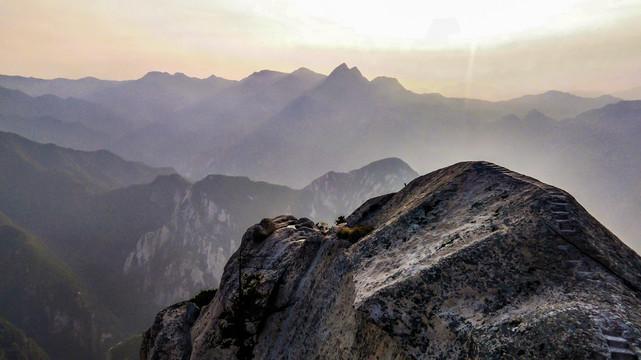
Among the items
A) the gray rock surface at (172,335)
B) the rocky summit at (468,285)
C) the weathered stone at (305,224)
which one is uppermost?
the rocky summit at (468,285)

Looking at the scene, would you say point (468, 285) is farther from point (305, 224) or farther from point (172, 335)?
point (172, 335)

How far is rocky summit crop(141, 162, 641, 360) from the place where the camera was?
984cm

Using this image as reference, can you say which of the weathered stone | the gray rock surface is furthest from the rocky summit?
the weathered stone

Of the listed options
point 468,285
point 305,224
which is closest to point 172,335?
point 305,224

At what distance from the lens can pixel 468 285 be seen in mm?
12578

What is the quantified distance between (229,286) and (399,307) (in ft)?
71.2

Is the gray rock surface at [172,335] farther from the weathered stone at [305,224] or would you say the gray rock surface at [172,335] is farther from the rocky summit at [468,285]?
the weathered stone at [305,224]

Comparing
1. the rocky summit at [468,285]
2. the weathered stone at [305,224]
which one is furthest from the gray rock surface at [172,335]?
the weathered stone at [305,224]

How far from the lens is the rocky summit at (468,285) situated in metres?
9.84

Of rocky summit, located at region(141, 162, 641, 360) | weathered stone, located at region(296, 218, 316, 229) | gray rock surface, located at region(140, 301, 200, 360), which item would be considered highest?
rocky summit, located at region(141, 162, 641, 360)

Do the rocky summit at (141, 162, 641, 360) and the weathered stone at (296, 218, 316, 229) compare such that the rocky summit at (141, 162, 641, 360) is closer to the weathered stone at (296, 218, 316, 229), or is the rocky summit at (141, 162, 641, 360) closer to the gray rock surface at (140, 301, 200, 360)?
the gray rock surface at (140, 301, 200, 360)

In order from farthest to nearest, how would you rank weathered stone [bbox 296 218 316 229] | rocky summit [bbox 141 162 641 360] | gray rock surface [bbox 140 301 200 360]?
weathered stone [bbox 296 218 316 229]
gray rock surface [bbox 140 301 200 360]
rocky summit [bbox 141 162 641 360]

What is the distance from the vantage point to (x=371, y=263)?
57.5ft

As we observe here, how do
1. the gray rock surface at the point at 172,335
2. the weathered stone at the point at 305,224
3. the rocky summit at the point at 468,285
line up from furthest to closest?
the weathered stone at the point at 305,224
the gray rock surface at the point at 172,335
the rocky summit at the point at 468,285
